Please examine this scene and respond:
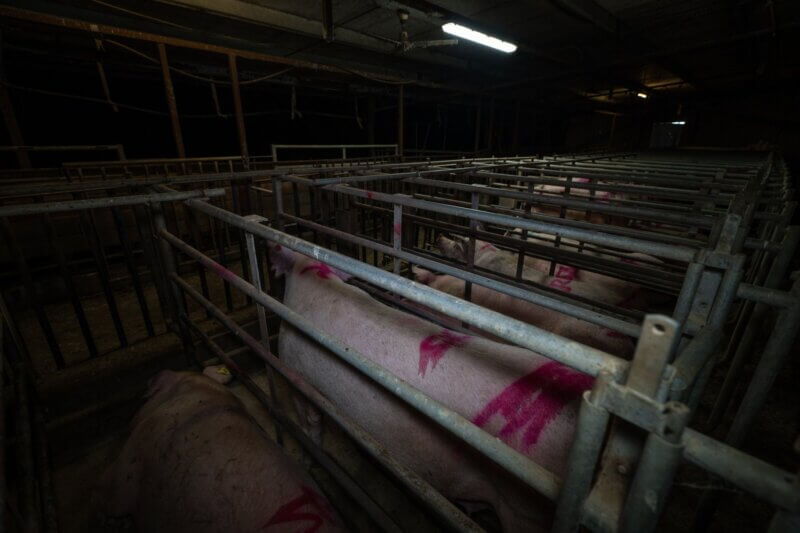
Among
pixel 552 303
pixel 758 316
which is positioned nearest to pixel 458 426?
pixel 552 303

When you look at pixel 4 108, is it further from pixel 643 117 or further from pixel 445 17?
pixel 643 117

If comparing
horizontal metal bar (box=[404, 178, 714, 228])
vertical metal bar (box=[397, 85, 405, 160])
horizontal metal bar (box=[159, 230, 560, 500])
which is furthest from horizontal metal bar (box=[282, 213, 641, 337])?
vertical metal bar (box=[397, 85, 405, 160])

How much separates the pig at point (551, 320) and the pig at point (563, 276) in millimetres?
516

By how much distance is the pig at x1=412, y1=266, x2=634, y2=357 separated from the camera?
2.66m

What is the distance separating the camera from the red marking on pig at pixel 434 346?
171cm

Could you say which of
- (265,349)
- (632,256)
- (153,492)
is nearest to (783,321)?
(265,349)

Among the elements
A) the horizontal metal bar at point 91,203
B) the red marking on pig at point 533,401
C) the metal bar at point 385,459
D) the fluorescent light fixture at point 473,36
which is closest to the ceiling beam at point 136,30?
the fluorescent light fixture at point 473,36

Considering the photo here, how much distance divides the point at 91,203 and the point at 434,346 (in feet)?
7.55

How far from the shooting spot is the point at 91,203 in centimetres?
208

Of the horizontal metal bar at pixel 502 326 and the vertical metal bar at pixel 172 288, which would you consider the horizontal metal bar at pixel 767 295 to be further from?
the vertical metal bar at pixel 172 288

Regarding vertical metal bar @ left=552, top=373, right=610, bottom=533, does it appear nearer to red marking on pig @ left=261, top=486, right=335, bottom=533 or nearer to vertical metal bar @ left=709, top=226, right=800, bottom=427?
red marking on pig @ left=261, top=486, right=335, bottom=533

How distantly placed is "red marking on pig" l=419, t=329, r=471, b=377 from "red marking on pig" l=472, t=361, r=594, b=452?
34 cm

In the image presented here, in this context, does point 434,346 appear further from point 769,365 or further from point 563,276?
point 563,276

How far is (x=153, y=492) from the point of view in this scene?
5.86ft
